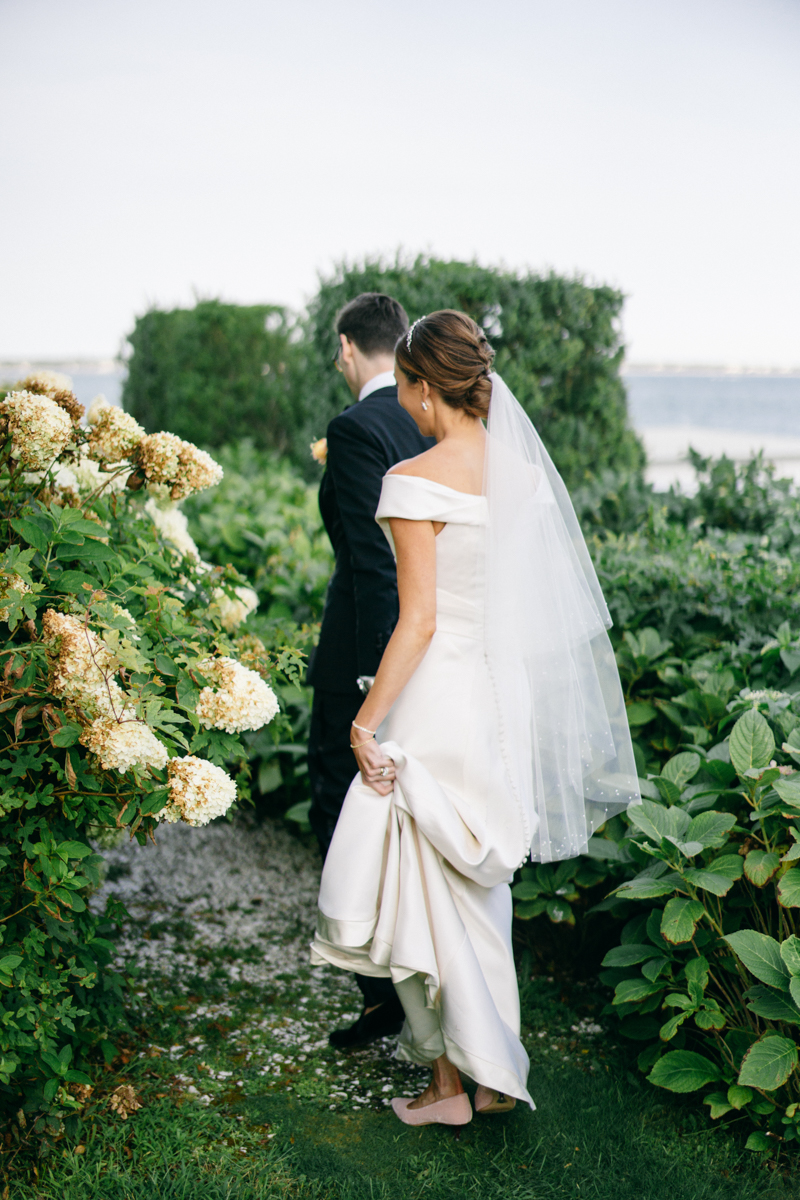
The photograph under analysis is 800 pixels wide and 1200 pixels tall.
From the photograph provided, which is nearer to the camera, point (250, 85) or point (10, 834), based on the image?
point (10, 834)

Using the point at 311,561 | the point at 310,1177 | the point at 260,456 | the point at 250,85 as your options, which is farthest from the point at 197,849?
the point at 250,85

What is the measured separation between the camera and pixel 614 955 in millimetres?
2395

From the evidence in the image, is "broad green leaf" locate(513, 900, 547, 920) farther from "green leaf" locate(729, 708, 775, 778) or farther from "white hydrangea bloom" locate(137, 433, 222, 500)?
"white hydrangea bloom" locate(137, 433, 222, 500)

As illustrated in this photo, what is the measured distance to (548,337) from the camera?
5.96 metres

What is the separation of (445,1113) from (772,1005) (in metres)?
0.91

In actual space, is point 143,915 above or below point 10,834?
below

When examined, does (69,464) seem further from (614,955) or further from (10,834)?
(614,955)

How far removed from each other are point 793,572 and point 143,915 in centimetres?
302

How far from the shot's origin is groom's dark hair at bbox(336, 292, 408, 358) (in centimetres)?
278

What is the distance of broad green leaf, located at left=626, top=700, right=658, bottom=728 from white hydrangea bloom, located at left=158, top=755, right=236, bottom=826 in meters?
1.77

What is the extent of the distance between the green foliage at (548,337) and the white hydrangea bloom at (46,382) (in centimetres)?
362

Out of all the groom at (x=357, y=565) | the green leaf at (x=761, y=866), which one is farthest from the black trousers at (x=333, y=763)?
the green leaf at (x=761, y=866)

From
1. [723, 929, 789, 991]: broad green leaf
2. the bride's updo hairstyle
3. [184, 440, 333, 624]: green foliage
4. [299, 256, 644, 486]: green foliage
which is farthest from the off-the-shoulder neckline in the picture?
[299, 256, 644, 486]: green foliage

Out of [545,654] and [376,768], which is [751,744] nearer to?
[545,654]
